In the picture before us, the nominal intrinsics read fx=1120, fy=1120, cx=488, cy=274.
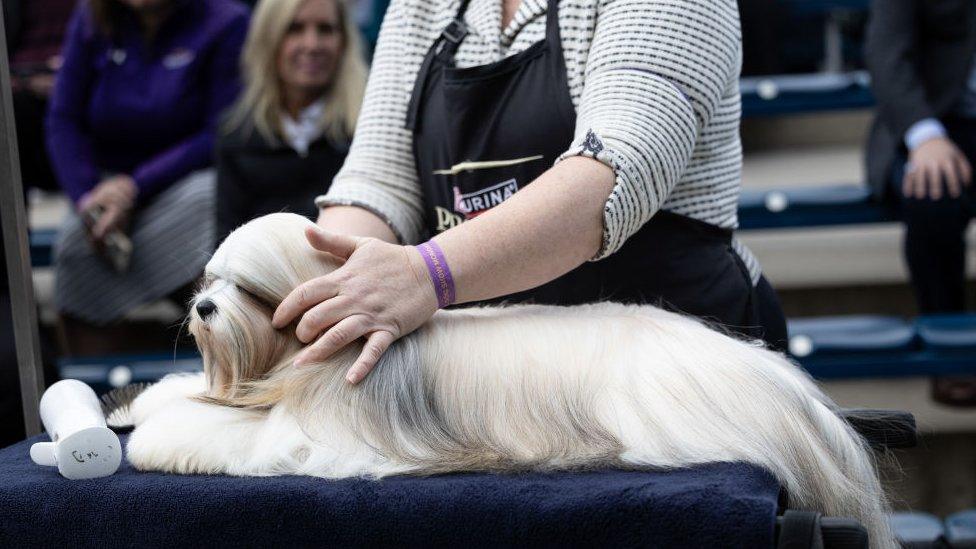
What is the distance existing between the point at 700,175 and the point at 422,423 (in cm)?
53

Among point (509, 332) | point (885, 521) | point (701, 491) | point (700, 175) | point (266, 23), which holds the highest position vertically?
point (266, 23)

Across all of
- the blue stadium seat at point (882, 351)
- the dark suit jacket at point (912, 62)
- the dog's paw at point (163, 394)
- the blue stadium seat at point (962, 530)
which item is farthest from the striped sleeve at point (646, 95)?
the dark suit jacket at point (912, 62)

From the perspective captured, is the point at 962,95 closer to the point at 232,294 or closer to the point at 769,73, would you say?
the point at 769,73

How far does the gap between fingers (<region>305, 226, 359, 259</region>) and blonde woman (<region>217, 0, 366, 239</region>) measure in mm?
1970

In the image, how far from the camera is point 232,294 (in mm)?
1306

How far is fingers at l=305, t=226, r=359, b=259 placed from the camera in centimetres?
129

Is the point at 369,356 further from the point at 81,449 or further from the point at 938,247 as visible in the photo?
the point at 938,247

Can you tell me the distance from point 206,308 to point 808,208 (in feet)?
8.50

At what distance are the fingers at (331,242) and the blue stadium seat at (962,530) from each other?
61.0 inches

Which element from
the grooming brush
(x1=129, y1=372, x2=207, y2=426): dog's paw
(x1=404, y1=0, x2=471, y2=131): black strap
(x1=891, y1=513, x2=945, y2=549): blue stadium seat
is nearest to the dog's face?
(x1=129, y1=372, x2=207, y2=426): dog's paw

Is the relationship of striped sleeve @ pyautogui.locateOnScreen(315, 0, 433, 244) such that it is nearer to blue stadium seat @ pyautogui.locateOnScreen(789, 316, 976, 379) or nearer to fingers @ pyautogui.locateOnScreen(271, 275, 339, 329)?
fingers @ pyautogui.locateOnScreen(271, 275, 339, 329)

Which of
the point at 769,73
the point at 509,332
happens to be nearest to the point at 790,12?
the point at 769,73

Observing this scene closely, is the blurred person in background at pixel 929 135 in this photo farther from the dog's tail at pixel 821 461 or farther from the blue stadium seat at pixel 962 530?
the dog's tail at pixel 821 461

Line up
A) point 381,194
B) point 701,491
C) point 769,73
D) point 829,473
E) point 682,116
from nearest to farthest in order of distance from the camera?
point 701,491, point 829,473, point 682,116, point 381,194, point 769,73
